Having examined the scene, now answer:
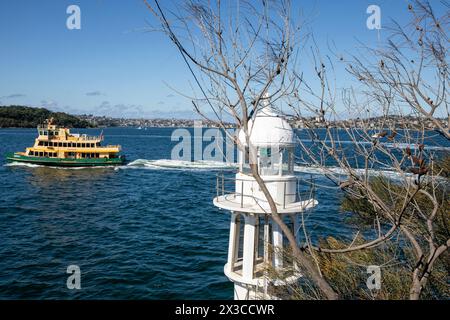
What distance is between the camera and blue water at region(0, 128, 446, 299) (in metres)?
16.8

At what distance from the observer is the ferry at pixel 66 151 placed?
5700cm

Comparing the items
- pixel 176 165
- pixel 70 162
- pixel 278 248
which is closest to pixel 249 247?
pixel 278 248

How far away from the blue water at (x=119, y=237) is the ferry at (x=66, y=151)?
38.5ft

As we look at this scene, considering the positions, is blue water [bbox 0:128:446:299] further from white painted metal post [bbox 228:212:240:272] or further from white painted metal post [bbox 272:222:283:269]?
white painted metal post [bbox 228:212:240:272]

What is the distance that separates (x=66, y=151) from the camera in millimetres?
57938

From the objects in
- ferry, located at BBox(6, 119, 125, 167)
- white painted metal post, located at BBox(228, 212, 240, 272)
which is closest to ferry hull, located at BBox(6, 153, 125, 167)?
ferry, located at BBox(6, 119, 125, 167)

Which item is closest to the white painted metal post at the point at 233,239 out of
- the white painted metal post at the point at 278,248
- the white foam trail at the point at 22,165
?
the white painted metal post at the point at 278,248

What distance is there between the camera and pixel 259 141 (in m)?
9.71

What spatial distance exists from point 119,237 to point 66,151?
1490 inches

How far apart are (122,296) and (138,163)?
1873 inches

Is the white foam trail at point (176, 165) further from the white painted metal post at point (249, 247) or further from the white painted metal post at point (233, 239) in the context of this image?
the white painted metal post at point (249, 247)

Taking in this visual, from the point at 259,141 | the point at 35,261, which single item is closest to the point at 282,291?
the point at 259,141

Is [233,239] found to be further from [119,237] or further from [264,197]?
[119,237]
